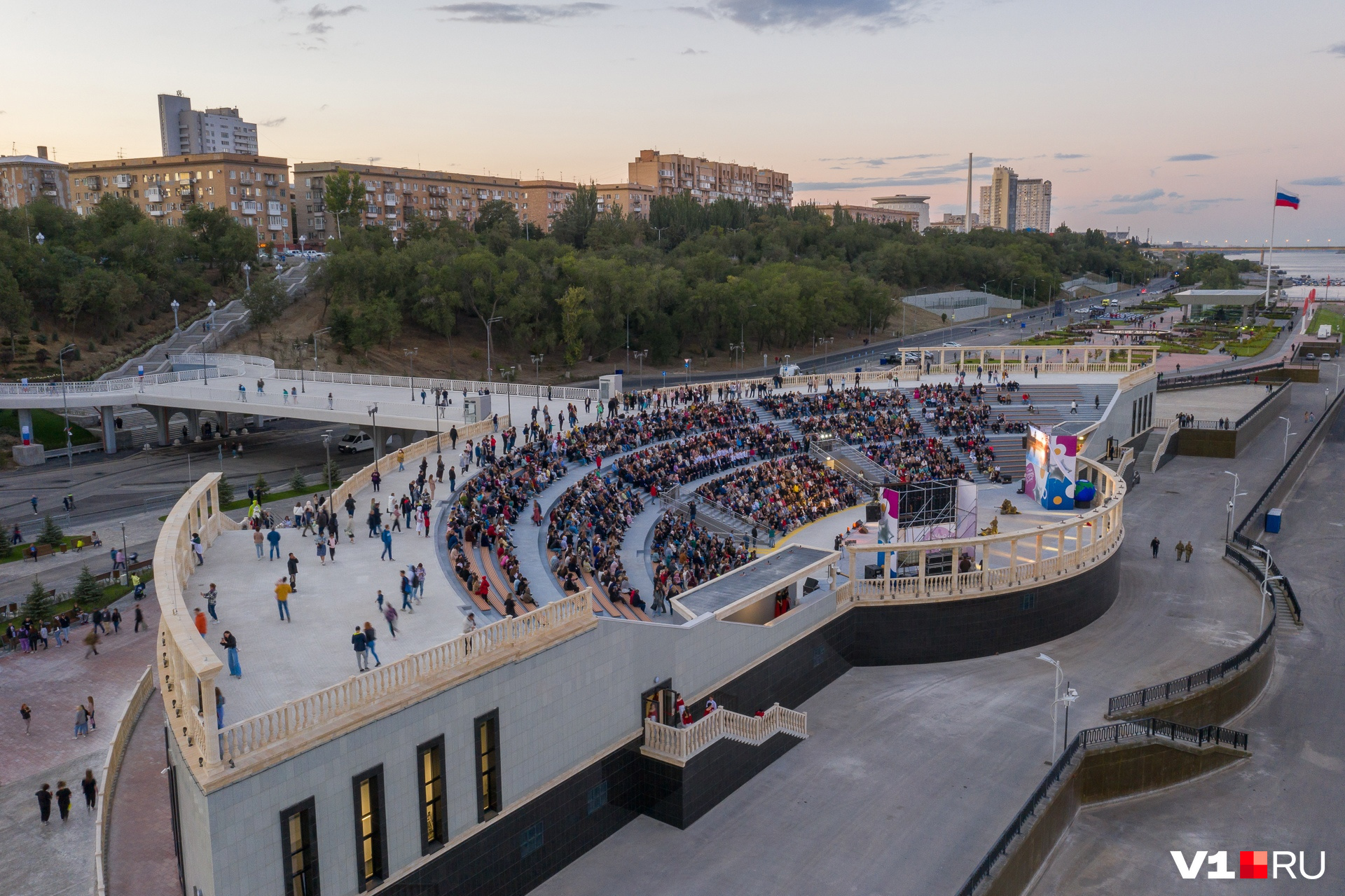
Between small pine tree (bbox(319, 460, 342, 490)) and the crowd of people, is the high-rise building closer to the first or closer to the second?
small pine tree (bbox(319, 460, 342, 490))

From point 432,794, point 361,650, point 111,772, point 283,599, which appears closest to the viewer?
point 432,794

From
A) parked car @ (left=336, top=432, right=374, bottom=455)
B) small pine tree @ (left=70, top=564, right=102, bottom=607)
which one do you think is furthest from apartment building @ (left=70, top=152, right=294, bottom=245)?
small pine tree @ (left=70, top=564, right=102, bottom=607)

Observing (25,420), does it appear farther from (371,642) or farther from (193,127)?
(193,127)

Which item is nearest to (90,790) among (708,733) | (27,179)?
(708,733)

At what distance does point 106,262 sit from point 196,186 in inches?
1487

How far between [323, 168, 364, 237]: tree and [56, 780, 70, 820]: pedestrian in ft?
297

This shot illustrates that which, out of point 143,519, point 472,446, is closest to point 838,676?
point 472,446

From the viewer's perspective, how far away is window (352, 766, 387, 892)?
14.8 m

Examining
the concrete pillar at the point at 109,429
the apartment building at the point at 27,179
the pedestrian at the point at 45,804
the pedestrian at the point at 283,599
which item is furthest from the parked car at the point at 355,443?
the apartment building at the point at 27,179

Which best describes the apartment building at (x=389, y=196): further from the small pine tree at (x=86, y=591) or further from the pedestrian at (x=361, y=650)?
the pedestrian at (x=361, y=650)

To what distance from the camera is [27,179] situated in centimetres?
13212

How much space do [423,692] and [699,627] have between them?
7.27 m

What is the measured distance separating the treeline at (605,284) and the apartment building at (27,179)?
2066 inches

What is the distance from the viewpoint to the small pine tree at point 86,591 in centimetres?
3328
